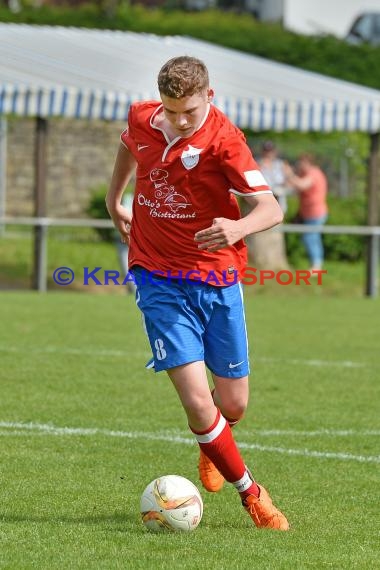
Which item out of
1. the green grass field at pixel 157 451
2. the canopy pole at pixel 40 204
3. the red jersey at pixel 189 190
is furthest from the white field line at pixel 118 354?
the canopy pole at pixel 40 204

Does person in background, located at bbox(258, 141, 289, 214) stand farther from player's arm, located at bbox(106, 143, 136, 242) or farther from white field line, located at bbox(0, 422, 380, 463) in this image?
player's arm, located at bbox(106, 143, 136, 242)

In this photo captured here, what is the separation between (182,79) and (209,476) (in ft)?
6.88

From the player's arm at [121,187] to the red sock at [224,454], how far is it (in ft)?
4.04

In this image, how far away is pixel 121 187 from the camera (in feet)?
21.9

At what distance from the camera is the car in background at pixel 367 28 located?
121ft

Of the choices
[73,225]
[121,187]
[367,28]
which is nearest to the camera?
[121,187]

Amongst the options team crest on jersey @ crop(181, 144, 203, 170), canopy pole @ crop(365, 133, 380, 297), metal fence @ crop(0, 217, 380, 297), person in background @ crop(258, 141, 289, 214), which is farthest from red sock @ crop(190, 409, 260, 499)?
person in background @ crop(258, 141, 289, 214)

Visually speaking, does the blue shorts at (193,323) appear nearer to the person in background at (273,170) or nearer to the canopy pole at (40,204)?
the canopy pole at (40,204)

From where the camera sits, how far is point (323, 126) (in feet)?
61.6

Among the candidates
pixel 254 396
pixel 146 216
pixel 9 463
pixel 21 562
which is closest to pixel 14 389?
pixel 254 396

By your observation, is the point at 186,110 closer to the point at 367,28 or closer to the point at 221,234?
the point at 221,234

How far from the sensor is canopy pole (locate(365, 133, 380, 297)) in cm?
1966

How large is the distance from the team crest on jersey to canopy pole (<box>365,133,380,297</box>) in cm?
1389

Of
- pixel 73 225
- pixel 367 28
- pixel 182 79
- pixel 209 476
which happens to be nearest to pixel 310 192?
pixel 73 225
